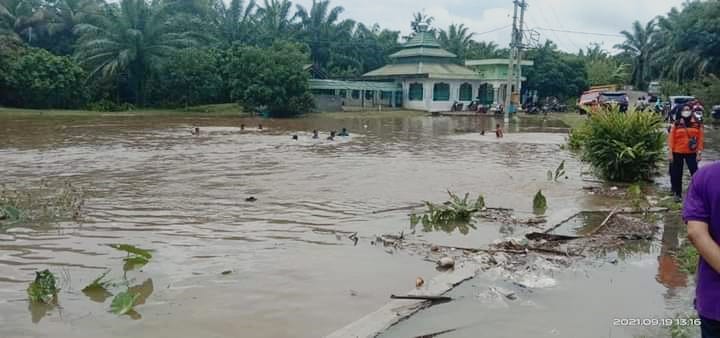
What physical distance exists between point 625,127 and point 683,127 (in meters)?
2.44

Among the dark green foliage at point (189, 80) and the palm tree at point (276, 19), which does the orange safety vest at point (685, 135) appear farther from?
the palm tree at point (276, 19)

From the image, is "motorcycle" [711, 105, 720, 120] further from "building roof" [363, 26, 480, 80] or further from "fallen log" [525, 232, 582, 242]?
"fallen log" [525, 232, 582, 242]

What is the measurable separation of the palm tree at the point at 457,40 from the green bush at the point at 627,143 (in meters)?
56.9

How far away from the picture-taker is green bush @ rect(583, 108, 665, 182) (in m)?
13.0

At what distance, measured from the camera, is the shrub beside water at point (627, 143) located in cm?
1298

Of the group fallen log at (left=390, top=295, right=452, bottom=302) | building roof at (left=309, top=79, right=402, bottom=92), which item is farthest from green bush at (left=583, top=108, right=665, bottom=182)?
building roof at (left=309, top=79, right=402, bottom=92)

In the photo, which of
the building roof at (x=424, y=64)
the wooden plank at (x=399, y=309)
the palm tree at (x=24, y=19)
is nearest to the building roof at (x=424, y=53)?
the building roof at (x=424, y=64)

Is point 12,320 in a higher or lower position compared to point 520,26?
lower

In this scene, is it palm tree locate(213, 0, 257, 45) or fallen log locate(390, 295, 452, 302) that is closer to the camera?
fallen log locate(390, 295, 452, 302)

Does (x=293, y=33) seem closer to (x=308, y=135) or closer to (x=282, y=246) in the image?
(x=308, y=135)

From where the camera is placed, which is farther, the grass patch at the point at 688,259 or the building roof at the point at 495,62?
the building roof at the point at 495,62

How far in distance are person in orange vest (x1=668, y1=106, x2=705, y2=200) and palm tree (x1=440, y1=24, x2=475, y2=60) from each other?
59.6 metres

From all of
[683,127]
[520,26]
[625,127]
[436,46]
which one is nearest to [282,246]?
[683,127]

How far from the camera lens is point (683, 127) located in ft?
34.6
